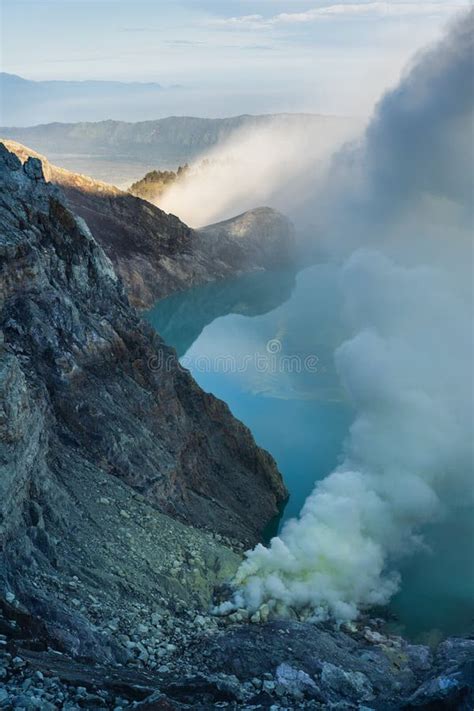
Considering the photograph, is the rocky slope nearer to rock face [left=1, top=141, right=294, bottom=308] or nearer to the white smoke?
rock face [left=1, top=141, right=294, bottom=308]

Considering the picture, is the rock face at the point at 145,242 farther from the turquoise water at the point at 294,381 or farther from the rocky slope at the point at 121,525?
the rocky slope at the point at 121,525

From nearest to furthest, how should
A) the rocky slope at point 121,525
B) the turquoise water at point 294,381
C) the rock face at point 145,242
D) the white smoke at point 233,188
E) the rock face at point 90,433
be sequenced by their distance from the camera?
1. the rocky slope at point 121,525
2. the rock face at point 90,433
3. the turquoise water at point 294,381
4. the rock face at point 145,242
5. the white smoke at point 233,188

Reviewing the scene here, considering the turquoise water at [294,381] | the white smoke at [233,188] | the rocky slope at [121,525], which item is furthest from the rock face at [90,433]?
the white smoke at [233,188]

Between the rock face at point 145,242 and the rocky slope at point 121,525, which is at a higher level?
the rock face at point 145,242

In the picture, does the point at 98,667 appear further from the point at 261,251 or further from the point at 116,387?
the point at 261,251

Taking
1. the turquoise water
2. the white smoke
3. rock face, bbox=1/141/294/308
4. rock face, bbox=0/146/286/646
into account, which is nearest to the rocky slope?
rock face, bbox=0/146/286/646

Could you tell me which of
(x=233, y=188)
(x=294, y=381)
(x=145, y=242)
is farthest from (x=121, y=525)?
(x=233, y=188)
